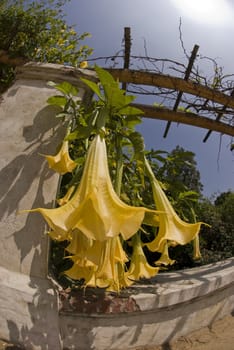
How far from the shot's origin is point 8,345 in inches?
76.4

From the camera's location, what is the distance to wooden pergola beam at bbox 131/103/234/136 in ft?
11.2

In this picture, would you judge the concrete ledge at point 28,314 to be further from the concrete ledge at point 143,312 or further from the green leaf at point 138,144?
the green leaf at point 138,144

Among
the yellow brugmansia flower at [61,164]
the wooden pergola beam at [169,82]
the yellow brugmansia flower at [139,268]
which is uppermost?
the wooden pergola beam at [169,82]

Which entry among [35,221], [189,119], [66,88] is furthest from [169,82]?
[35,221]

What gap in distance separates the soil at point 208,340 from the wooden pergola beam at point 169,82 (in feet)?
5.63

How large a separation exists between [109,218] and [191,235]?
0.46 meters

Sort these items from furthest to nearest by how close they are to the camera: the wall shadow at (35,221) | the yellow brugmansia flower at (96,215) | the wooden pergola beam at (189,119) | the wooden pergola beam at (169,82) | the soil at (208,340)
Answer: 1. the wooden pergola beam at (189,119)
2. the wooden pergola beam at (169,82)
3. the soil at (208,340)
4. the wall shadow at (35,221)
5. the yellow brugmansia flower at (96,215)

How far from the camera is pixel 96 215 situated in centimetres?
125

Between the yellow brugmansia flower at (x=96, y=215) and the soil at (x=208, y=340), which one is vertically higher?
the yellow brugmansia flower at (x=96, y=215)

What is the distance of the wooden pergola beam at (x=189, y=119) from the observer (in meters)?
3.42

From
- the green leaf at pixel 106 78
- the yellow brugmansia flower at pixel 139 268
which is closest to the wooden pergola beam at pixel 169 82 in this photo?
the green leaf at pixel 106 78

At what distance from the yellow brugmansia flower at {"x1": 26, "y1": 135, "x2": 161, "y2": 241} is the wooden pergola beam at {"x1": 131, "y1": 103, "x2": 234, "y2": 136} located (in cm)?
221

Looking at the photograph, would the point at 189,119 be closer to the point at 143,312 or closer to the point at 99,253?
the point at 143,312

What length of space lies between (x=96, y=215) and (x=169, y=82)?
74.9 inches
